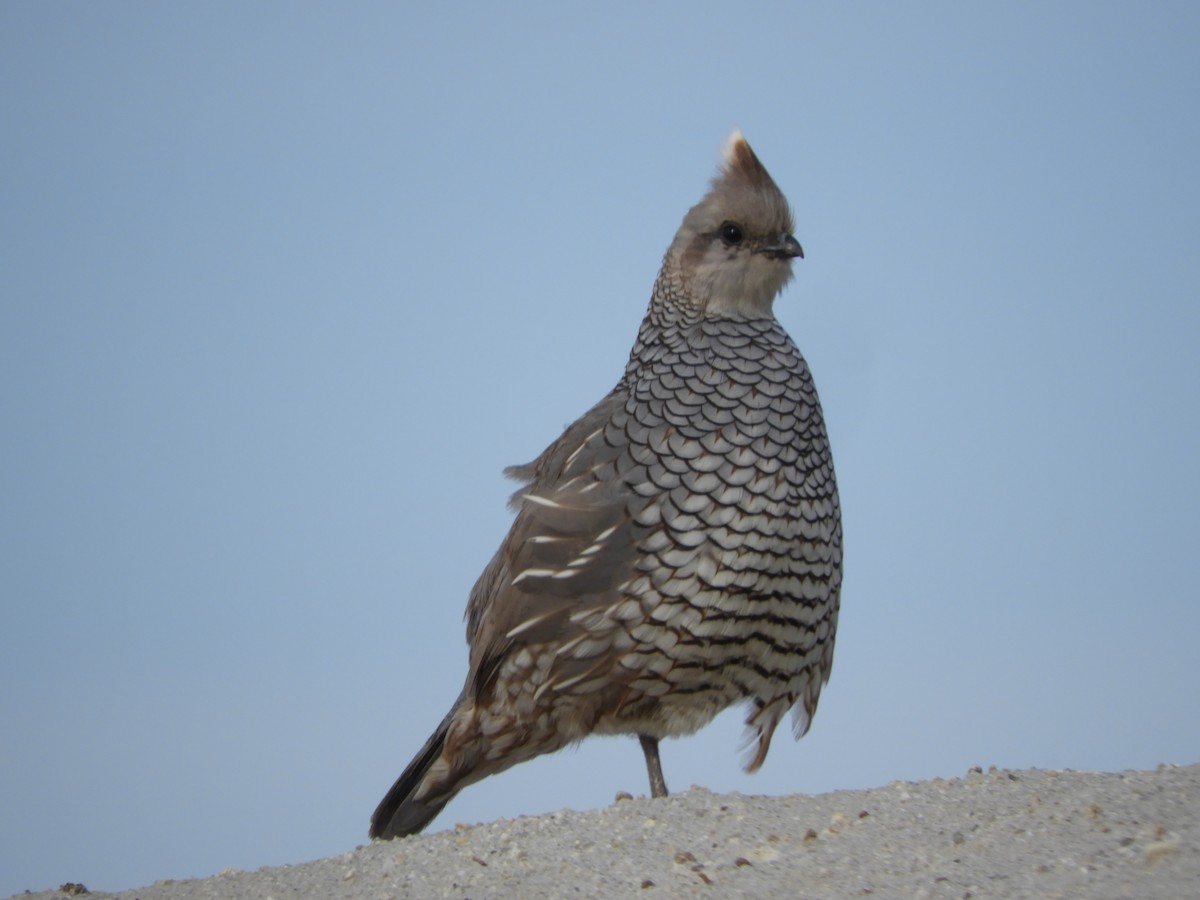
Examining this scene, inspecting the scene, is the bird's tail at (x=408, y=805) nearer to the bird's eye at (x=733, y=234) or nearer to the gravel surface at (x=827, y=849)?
the gravel surface at (x=827, y=849)

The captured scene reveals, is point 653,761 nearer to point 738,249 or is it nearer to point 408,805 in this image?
point 408,805

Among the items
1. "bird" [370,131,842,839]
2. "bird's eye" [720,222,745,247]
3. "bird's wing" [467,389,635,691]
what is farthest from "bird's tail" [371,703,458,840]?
"bird's eye" [720,222,745,247]

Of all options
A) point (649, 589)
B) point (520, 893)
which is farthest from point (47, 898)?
point (649, 589)

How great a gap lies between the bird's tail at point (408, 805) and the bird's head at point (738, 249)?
7.71ft

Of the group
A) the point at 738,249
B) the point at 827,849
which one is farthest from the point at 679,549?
the point at 738,249

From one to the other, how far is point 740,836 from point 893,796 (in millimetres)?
749

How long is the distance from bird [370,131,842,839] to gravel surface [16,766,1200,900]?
0.50 meters

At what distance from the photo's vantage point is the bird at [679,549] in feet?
19.1

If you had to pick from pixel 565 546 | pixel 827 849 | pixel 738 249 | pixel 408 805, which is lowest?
pixel 408 805

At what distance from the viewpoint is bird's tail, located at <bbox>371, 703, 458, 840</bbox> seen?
21.7 feet

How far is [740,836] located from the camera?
517 centimetres

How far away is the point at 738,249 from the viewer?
6.58 m

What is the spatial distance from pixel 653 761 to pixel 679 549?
110cm

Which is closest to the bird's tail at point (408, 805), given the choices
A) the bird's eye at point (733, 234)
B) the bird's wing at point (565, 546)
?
the bird's wing at point (565, 546)
